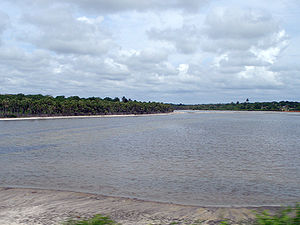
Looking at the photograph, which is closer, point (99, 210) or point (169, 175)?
point (99, 210)

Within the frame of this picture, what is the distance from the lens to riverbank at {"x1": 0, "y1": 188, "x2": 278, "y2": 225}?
13.4 meters

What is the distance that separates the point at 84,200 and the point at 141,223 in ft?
17.1

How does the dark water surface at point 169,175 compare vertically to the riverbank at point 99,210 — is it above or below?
below

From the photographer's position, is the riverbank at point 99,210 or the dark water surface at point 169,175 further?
the dark water surface at point 169,175

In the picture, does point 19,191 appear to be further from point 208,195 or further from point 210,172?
point 210,172

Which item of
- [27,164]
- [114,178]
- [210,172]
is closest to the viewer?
[114,178]

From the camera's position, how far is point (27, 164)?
3059 cm

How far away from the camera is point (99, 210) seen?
49.0 ft

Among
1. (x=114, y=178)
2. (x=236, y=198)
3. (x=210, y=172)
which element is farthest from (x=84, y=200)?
(x=210, y=172)

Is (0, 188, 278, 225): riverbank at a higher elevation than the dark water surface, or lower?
higher

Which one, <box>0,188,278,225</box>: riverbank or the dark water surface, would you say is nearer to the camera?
A: <box>0,188,278,225</box>: riverbank

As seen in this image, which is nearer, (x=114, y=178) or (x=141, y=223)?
(x=141, y=223)

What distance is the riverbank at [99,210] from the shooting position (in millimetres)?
13365

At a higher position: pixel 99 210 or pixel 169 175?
pixel 99 210
